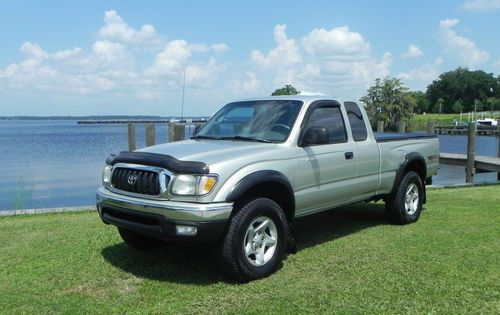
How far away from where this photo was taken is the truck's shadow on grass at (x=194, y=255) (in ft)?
17.3

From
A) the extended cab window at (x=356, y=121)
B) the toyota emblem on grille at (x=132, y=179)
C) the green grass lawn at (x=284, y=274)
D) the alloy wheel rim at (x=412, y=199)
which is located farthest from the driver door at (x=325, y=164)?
the toyota emblem on grille at (x=132, y=179)

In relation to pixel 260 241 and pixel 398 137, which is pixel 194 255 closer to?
pixel 260 241

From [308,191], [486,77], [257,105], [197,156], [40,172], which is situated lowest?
[40,172]

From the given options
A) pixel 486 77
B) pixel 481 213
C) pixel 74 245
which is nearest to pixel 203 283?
pixel 74 245

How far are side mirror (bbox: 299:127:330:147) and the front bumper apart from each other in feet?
4.62

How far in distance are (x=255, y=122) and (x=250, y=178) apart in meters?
1.25

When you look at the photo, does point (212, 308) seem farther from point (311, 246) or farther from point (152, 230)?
point (311, 246)

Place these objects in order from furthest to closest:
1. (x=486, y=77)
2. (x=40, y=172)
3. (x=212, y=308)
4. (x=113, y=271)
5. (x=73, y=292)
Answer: (x=486, y=77), (x=40, y=172), (x=113, y=271), (x=73, y=292), (x=212, y=308)

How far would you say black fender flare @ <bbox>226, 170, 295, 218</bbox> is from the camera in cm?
480

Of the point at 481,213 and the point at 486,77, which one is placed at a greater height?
the point at 486,77

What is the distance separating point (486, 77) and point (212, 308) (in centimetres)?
16803

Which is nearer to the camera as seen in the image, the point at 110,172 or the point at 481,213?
the point at 110,172

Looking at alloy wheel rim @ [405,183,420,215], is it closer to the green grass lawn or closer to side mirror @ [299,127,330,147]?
the green grass lawn

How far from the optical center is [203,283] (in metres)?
4.99
